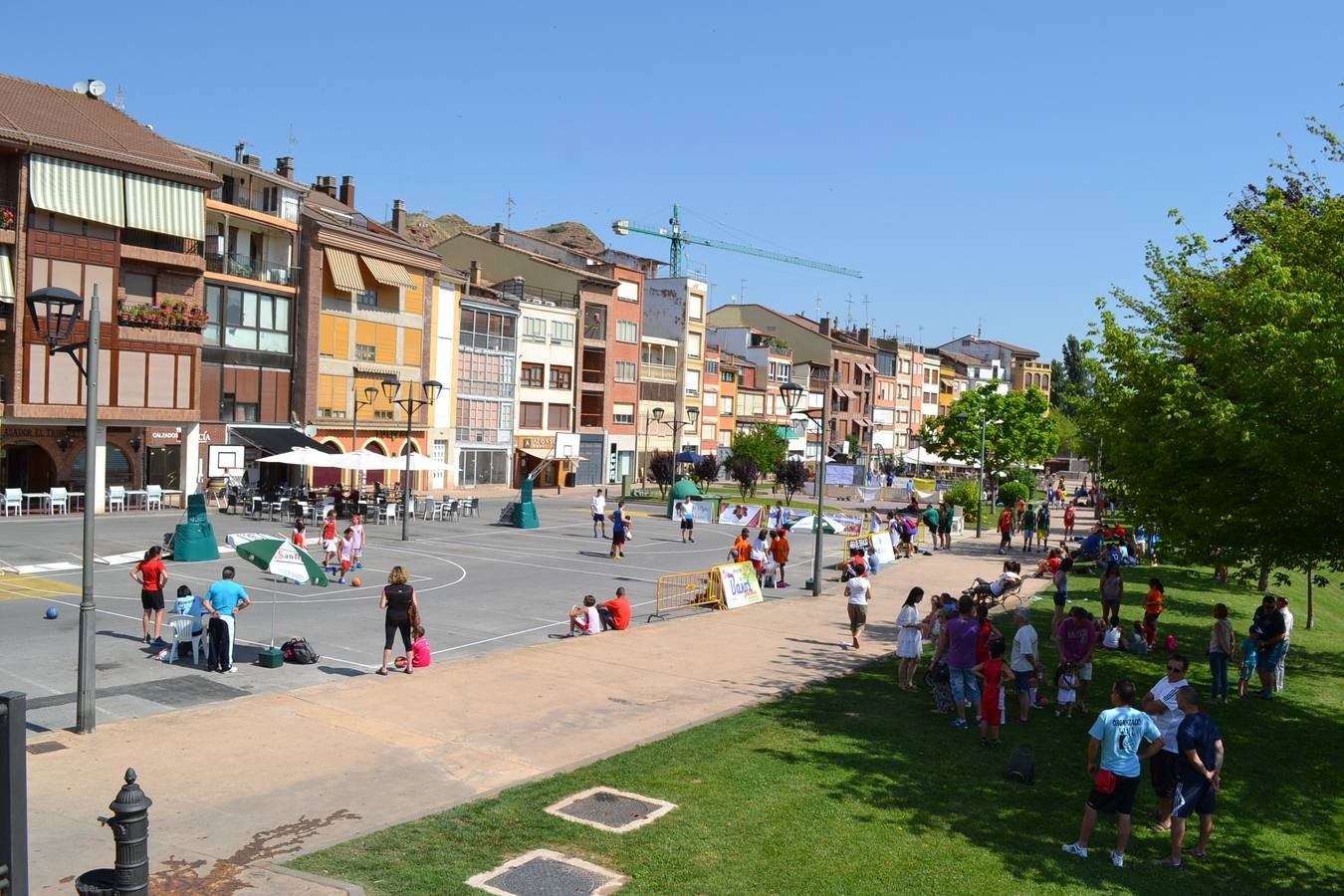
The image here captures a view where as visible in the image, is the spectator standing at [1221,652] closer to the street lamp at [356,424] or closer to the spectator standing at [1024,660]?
the spectator standing at [1024,660]

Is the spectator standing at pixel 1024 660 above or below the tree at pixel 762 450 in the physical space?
below

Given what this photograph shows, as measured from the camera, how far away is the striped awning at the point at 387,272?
52.2 m

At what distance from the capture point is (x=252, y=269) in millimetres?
46688

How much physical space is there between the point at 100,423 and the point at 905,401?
89.5 meters

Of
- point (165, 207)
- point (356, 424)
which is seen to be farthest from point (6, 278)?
point (356, 424)

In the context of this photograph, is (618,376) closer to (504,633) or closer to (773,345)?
(773,345)

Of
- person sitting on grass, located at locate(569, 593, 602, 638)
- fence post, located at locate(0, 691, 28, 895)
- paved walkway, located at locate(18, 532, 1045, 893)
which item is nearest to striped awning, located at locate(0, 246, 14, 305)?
person sitting on grass, located at locate(569, 593, 602, 638)

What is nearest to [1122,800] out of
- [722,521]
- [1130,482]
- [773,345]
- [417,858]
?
[417,858]

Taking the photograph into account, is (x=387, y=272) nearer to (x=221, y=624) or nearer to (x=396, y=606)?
(x=221, y=624)

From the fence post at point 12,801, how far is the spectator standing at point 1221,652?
16.0 meters

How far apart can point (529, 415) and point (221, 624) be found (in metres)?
50.3

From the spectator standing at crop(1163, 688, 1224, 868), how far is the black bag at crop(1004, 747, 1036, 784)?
6.69ft

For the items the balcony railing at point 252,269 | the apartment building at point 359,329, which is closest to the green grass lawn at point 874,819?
the balcony railing at point 252,269

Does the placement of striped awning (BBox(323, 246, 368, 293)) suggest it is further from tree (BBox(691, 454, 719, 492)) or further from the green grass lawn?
the green grass lawn
